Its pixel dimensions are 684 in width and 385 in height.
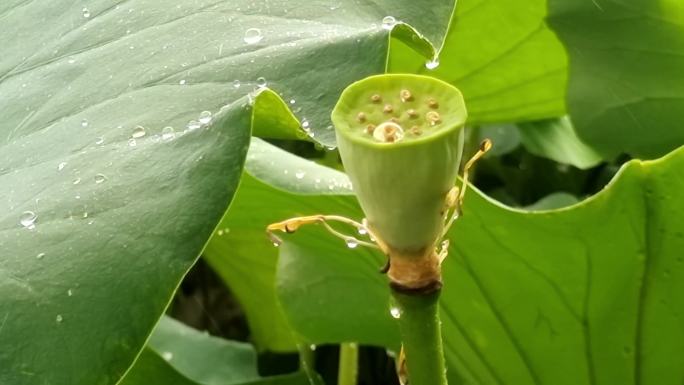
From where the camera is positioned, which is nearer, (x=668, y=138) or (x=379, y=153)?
(x=379, y=153)

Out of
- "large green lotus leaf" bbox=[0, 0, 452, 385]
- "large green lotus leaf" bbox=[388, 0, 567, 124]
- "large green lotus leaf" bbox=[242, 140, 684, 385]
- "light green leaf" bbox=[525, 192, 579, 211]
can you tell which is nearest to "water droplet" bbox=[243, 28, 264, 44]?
"large green lotus leaf" bbox=[0, 0, 452, 385]

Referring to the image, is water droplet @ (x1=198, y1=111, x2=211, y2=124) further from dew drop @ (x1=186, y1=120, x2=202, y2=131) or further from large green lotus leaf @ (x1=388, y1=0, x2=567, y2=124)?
large green lotus leaf @ (x1=388, y1=0, x2=567, y2=124)

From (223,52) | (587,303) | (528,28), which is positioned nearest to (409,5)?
(223,52)

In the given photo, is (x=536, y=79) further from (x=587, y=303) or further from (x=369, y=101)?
(x=369, y=101)

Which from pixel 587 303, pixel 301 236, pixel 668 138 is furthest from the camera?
pixel 668 138

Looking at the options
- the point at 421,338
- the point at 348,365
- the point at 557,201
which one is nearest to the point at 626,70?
the point at 557,201

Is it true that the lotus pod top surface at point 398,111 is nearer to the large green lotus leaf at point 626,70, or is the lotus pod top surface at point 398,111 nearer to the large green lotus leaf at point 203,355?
the large green lotus leaf at point 626,70

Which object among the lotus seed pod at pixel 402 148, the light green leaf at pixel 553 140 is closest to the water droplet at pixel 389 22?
the lotus seed pod at pixel 402 148
